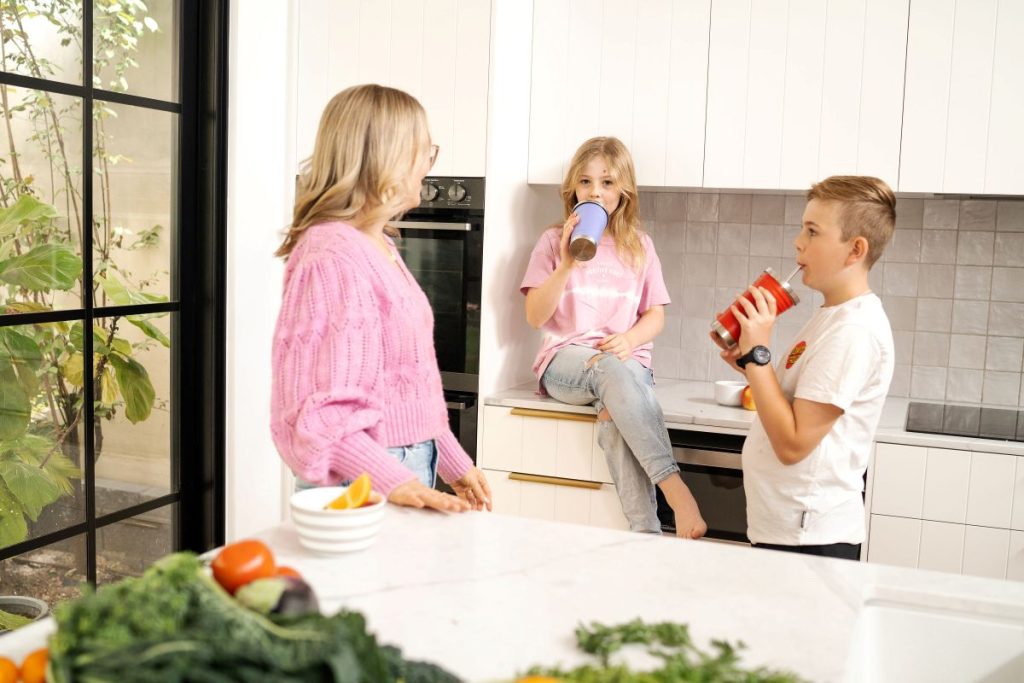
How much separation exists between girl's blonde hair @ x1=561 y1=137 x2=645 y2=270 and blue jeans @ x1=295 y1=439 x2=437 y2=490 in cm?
132

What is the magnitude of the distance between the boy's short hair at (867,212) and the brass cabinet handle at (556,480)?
1105 mm

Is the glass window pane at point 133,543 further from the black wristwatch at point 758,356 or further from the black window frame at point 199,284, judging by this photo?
the black wristwatch at point 758,356

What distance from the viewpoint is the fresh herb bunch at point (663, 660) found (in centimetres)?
89

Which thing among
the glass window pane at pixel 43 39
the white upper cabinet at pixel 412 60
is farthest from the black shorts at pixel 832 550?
the glass window pane at pixel 43 39

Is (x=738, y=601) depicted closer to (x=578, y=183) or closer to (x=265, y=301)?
(x=578, y=183)

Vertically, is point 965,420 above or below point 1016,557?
above

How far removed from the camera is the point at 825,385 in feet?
5.91

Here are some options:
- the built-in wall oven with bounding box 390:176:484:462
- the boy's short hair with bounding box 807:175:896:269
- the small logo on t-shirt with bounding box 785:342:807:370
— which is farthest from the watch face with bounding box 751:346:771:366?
the built-in wall oven with bounding box 390:176:484:462

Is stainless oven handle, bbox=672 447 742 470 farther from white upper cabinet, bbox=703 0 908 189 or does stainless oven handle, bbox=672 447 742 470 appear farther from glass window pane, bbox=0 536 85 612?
glass window pane, bbox=0 536 85 612

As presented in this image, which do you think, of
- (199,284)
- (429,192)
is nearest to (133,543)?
(199,284)

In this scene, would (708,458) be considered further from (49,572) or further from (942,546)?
(49,572)

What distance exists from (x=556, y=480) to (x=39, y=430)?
1374 millimetres

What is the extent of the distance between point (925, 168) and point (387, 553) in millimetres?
2054

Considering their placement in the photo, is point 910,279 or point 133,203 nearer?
point 133,203
